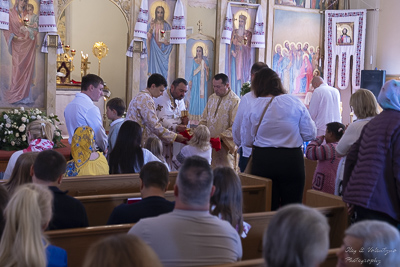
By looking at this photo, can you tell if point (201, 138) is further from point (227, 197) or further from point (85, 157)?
point (227, 197)

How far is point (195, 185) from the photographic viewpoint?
2906 mm

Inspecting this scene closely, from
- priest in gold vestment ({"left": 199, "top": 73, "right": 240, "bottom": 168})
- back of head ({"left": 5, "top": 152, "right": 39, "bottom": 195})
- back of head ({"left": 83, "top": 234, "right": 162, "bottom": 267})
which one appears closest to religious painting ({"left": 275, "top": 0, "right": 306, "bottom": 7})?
priest in gold vestment ({"left": 199, "top": 73, "right": 240, "bottom": 168})

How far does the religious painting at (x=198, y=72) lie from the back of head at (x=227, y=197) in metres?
9.50

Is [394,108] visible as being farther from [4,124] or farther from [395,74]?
[395,74]

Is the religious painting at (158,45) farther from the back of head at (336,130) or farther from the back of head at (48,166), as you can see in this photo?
the back of head at (48,166)

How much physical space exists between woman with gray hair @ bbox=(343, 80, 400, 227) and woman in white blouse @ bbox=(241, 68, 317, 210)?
125 centimetres

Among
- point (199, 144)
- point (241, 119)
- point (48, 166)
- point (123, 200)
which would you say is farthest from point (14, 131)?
point (48, 166)

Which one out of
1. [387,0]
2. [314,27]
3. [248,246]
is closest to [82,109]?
[248,246]

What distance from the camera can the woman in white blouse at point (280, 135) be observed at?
5227 mm

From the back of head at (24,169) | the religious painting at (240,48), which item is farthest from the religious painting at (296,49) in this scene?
the back of head at (24,169)

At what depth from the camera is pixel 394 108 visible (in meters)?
3.99

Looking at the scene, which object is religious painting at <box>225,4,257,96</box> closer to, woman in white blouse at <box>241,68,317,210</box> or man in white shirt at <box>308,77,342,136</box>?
man in white shirt at <box>308,77,342,136</box>

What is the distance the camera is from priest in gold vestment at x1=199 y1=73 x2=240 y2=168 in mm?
8047

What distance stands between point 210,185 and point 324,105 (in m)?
8.09
